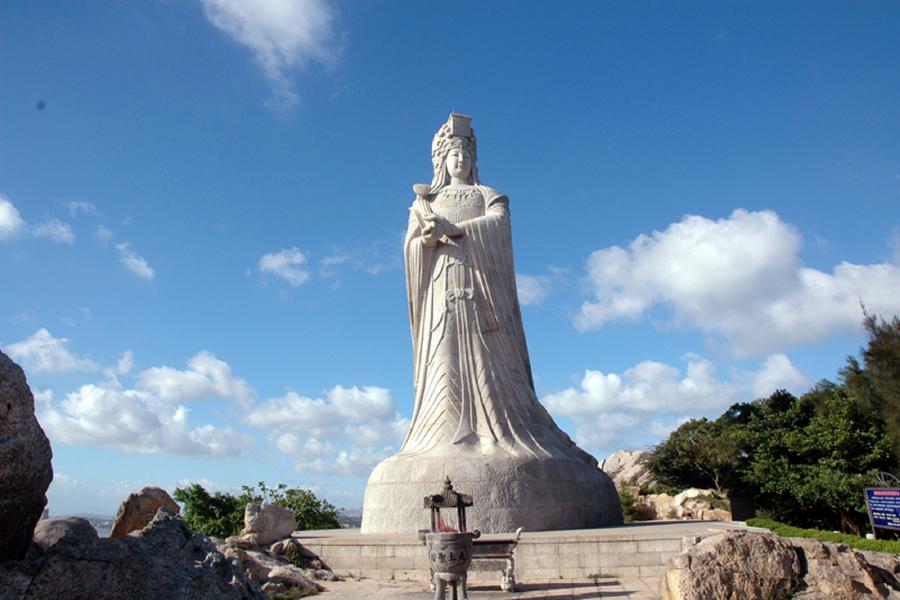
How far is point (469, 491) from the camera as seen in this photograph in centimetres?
1091

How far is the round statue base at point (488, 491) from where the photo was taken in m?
10.9

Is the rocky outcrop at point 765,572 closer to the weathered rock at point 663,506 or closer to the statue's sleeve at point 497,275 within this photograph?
the statue's sleeve at point 497,275

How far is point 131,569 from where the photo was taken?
3.05 meters

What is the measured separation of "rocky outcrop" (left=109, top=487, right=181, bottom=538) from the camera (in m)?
6.86

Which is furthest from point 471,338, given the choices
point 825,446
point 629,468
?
point 629,468

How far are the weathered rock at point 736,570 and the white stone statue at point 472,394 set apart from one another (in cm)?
539

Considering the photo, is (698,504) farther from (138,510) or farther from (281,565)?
(138,510)

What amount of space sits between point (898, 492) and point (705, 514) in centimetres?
1471

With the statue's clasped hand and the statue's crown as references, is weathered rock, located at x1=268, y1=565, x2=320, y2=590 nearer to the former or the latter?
the statue's clasped hand

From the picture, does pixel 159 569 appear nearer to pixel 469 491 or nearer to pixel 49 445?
pixel 49 445

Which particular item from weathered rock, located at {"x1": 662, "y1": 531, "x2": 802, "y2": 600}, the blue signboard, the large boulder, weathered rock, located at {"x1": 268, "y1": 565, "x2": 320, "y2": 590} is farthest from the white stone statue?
the large boulder

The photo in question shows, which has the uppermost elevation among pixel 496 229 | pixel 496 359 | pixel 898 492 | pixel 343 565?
pixel 496 229

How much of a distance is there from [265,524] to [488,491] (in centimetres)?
352

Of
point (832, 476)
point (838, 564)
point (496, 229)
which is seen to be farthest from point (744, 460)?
point (838, 564)
